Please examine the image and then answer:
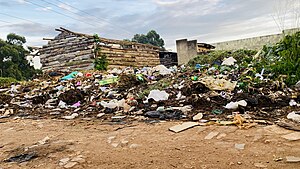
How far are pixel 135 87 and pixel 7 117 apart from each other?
1.97m

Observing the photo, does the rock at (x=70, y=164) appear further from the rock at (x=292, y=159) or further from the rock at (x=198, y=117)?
the rock at (x=292, y=159)

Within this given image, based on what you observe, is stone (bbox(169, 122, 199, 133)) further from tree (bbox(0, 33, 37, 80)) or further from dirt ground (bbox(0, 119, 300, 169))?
tree (bbox(0, 33, 37, 80))

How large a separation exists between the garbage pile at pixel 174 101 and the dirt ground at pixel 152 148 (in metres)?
0.30

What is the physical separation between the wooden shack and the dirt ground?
8.15 metres

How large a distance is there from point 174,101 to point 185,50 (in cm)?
837

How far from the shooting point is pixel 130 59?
41.0 feet

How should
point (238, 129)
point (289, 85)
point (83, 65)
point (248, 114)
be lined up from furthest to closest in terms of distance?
point (83, 65), point (289, 85), point (248, 114), point (238, 129)


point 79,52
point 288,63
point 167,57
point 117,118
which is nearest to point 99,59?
point 79,52

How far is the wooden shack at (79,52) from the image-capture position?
1077 cm

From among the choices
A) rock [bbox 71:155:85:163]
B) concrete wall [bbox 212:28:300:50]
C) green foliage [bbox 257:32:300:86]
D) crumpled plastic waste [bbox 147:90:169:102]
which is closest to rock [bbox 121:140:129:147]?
rock [bbox 71:155:85:163]

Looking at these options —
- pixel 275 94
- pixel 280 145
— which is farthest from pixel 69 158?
pixel 275 94

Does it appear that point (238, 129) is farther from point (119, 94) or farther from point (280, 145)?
point (119, 94)

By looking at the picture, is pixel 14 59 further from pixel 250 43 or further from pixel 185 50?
pixel 250 43

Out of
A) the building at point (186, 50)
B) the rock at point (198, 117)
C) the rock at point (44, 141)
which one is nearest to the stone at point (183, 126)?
the rock at point (198, 117)
